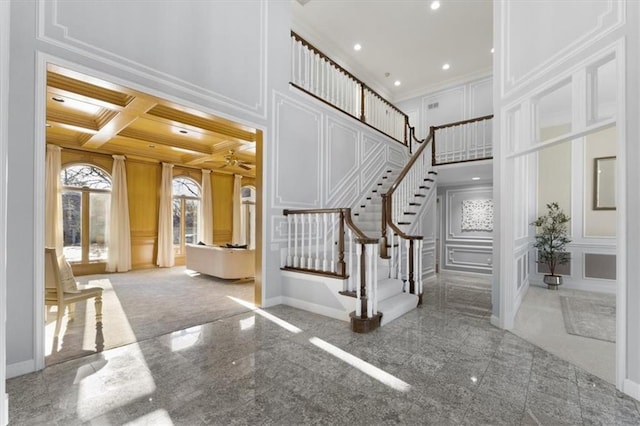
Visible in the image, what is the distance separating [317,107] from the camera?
17.0ft

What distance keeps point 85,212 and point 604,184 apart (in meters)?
11.6

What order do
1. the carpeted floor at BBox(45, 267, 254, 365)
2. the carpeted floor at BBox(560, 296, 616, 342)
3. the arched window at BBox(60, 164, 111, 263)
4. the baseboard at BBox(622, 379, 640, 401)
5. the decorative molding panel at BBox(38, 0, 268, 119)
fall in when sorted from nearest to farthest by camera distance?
1. the baseboard at BBox(622, 379, 640, 401)
2. the decorative molding panel at BBox(38, 0, 268, 119)
3. the carpeted floor at BBox(45, 267, 254, 365)
4. the carpeted floor at BBox(560, 296, 616, 342)
5. the arched window at BBox(60, 164, 111, 263)

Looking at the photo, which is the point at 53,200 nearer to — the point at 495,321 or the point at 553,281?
the point at 495,321

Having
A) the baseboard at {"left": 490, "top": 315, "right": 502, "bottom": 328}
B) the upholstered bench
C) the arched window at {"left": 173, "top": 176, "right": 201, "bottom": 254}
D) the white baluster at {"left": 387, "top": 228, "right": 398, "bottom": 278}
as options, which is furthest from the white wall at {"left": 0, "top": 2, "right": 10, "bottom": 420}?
the arched window at {"left": 173, "top": 176, "right": 201, "bottom": 254}

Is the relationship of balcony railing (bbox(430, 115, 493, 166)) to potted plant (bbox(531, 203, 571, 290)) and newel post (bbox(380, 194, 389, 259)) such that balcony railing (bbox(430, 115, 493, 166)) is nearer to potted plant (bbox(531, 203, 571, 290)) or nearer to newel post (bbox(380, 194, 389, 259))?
potted plant (bbox(531, 203, 571, 290))

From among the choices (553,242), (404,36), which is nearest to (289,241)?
(404,36)

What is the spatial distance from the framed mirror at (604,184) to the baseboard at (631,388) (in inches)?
200

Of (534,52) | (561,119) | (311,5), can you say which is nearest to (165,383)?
(534,52)

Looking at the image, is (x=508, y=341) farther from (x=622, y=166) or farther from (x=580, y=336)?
(x=622, y=166)

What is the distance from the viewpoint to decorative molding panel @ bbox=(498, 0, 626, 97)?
7.50 ft

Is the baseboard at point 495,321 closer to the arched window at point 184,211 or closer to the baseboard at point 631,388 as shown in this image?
the baseboard at point 631,388

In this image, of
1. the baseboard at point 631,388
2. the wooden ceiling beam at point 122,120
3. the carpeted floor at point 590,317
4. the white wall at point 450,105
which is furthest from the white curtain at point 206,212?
the baseboard at point 631,388

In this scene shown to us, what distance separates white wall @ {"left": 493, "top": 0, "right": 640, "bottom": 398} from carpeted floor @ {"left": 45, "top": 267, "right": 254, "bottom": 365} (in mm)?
3819

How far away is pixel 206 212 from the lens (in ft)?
29.9
